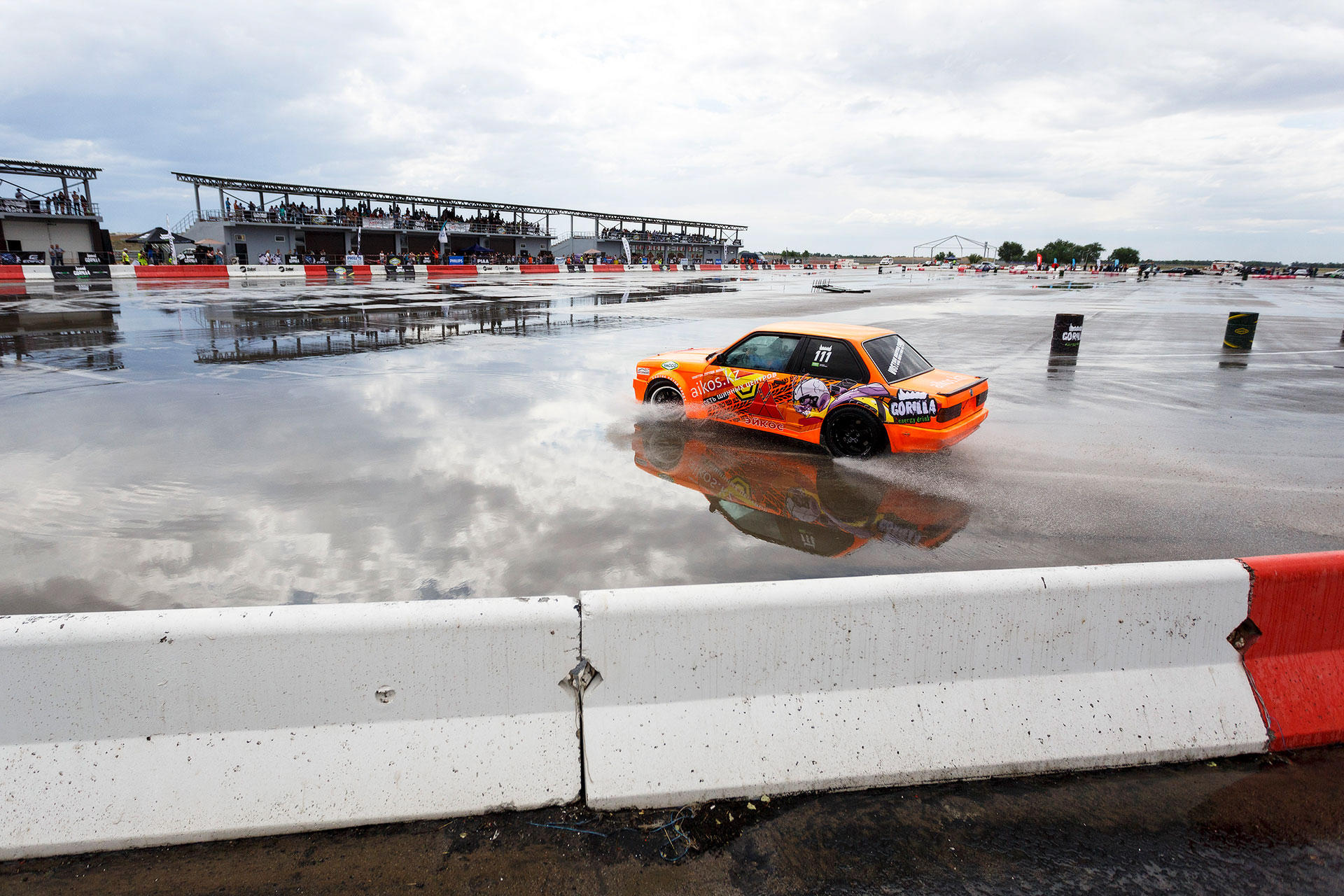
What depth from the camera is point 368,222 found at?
2137 inches

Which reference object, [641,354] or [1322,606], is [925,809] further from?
[641,354]

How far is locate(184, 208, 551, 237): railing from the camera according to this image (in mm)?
47781

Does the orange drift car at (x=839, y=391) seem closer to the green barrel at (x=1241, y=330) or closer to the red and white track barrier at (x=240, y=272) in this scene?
the green barrel at (x=1241, y=330)

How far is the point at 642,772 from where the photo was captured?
2664mm

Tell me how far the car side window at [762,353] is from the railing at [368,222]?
5043cm

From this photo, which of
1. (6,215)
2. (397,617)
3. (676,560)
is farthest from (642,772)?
(6,215)

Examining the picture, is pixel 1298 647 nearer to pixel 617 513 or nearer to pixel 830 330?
pixel 617 513

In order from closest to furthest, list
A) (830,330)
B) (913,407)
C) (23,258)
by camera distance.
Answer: (913,407)
(830,330)
(23,258)

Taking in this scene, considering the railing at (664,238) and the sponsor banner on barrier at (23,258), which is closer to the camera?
the sponsor banner on barrier at (23,258)

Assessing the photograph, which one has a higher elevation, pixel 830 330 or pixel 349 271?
pixel 349 271

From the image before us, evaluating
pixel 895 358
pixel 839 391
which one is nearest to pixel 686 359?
pixel 839 391

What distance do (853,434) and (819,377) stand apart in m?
0.67

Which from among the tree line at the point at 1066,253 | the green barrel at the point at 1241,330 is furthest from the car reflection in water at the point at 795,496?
the tree line at the point at 1066,253

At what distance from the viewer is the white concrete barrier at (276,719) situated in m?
2.42
